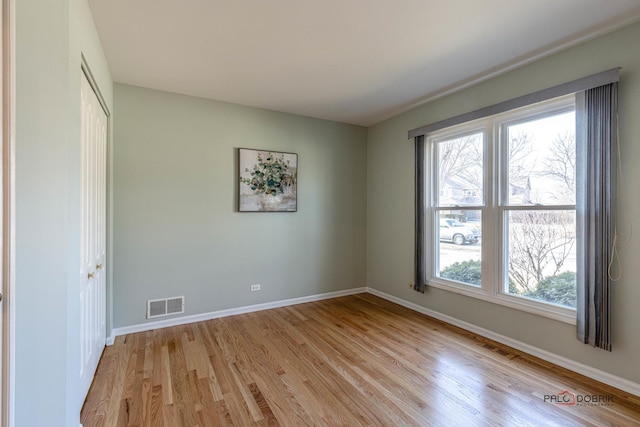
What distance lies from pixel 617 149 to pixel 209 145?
378 centimetres

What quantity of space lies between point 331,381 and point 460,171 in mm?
2581

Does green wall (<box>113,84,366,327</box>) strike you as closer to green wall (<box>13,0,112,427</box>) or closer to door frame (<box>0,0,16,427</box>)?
green wall (<box>13,0,112,427</box>)

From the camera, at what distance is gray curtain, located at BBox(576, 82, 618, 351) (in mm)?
2150

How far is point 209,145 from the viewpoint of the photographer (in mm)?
3492

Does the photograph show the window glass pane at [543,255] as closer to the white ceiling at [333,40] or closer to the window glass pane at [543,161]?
the window glass pane at [543,161]

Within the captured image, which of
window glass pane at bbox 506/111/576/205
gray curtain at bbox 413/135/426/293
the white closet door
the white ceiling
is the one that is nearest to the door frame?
the white closet door

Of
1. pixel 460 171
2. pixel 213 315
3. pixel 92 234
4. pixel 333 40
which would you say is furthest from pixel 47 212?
pixel 460 171

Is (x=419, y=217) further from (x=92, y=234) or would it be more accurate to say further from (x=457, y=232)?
(x=92, y=234)

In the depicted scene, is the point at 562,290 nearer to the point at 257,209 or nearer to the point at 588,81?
the point at 588,81

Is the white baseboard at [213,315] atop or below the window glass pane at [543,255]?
below

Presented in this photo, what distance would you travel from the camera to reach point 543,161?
2.61 meters

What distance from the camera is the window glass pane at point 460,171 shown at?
3152 mm
